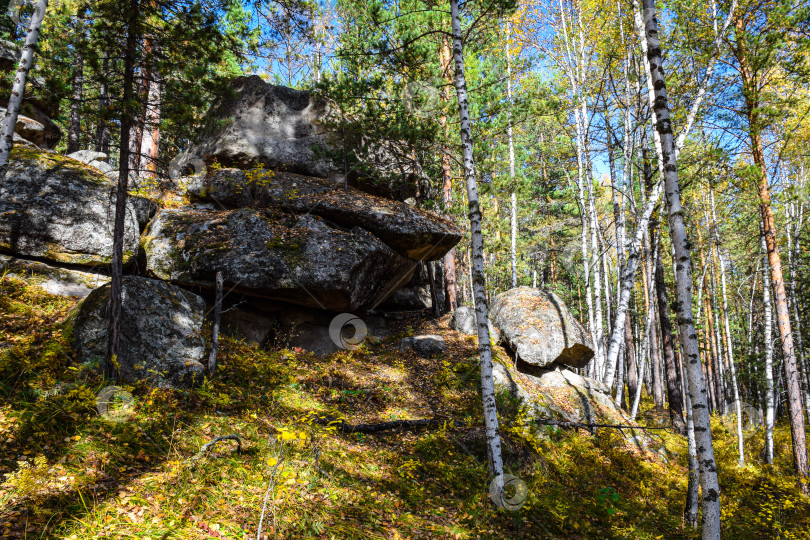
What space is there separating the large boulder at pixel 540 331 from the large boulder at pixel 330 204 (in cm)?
317

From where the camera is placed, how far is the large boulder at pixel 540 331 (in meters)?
11.2

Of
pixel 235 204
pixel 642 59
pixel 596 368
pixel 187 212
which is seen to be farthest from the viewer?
pixel 596 368

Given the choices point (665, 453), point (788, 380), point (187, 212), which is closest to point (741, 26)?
point (788, 380)

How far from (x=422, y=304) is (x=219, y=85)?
10.0 m

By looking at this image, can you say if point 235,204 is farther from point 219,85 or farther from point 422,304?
point 422,304

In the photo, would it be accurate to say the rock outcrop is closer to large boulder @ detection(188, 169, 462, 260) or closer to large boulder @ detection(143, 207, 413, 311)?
large boulder @ detection(188, 169, 462, 260)

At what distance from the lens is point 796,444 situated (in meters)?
9.32

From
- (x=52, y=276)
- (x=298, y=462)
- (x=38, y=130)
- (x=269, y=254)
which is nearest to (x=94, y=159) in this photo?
(x=38, y=130)

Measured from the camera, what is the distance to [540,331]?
37.4 feet

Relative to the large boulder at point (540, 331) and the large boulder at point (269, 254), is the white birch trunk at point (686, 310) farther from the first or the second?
the large boulder at point (269, 254)

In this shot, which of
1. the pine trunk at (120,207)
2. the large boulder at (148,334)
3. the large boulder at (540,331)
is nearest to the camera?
the pine trunk at (120,207)

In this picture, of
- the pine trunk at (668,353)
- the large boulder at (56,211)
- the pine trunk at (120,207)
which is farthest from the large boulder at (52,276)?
the pine trunk at (668,353)

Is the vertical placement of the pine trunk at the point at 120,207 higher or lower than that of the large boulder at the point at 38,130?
lower

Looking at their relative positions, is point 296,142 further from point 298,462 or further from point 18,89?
point 298,462
